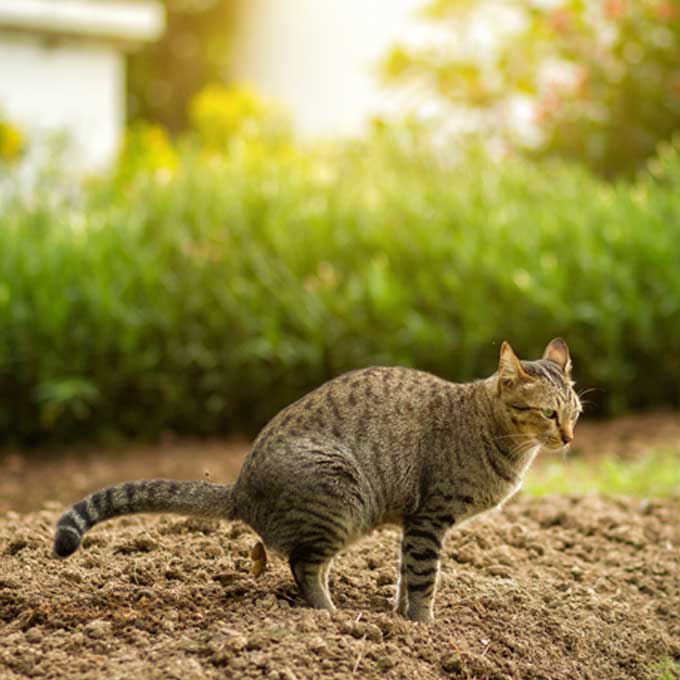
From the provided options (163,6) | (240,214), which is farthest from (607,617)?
(163,6)

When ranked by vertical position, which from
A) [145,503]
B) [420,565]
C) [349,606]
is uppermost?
[145,503]

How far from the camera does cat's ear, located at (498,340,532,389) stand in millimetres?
3889

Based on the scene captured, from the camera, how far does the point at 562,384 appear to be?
3.96 m

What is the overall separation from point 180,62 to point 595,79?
17942mm

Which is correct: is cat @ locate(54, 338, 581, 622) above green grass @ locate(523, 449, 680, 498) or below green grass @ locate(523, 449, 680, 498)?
above

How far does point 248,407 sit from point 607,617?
15.3ft

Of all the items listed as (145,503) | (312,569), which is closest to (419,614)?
(312,569)

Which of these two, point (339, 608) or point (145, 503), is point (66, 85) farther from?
point (339, 608)

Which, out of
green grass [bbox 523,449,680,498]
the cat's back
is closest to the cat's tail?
the cat's back

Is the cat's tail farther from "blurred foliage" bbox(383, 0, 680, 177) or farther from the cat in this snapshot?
"blurred foliage" bbox(383, 0, 680, 177)

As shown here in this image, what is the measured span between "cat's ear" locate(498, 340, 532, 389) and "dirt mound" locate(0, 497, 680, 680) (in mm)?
808

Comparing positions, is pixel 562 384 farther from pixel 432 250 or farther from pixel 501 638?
→ pixel 432 250

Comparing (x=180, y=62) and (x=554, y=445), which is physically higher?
(x=554, y=445)

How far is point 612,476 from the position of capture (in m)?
6.56
